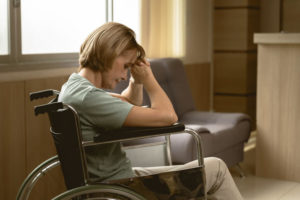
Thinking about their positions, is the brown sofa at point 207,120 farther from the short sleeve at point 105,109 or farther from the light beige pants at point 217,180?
the short sleeve at point 105,109

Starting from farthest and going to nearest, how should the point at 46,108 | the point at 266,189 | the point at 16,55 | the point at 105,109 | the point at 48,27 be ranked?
the point at 266,189 < the point at 48,27 < the point at 16,55 < the point at 105,109 < the point at 46,108

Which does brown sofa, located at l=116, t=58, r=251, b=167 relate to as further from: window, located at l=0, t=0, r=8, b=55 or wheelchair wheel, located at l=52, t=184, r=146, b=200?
wheelchair wheel, located at l=52, t=184, r=146, b=200

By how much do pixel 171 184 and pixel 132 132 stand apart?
0.24m

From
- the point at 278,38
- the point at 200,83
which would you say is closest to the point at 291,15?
the point at 200,83

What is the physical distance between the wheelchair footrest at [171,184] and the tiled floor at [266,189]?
1.66 metres

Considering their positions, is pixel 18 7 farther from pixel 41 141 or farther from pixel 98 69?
pixel 98 69

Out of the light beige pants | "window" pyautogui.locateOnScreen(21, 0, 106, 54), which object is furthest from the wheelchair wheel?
"window" pyautogui.locateOnScreen(21, 0, 106, 54)

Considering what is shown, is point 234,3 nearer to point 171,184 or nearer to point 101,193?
point 171,184

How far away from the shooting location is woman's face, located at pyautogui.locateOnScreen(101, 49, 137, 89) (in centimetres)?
190

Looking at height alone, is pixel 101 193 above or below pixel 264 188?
above

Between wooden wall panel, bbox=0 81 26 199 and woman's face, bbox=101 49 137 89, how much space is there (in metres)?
1.08

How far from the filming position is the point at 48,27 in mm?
3309

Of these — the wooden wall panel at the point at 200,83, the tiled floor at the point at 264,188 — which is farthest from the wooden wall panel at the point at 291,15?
the tiled floor at the point at 264,188

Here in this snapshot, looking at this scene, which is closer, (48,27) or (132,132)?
(132,132)
